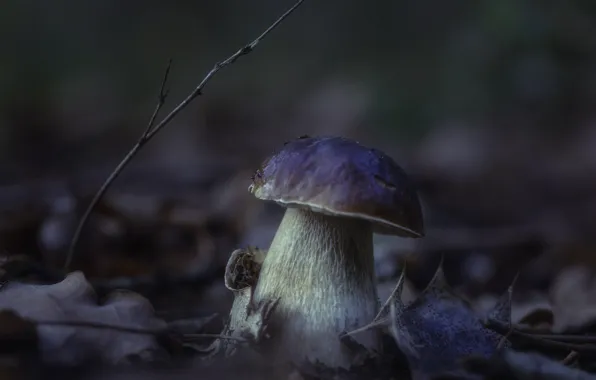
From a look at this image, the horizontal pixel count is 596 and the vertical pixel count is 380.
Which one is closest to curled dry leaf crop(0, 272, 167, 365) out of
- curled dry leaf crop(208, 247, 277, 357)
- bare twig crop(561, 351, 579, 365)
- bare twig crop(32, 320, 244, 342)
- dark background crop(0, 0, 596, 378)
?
bare twig crop(32, 320, 244, 342)

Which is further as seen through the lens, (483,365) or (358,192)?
(358,192)

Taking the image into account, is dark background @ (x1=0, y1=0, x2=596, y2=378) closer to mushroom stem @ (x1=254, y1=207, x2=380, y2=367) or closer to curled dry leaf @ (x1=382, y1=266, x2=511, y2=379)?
mushroom stem @ (x1=254, y1=207, x2=380, y2=367)

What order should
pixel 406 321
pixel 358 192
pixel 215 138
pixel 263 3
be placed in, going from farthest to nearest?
1. pixel 263 3
2. pixel 215 138
3. pixel 406 321
4. pixel 358 192

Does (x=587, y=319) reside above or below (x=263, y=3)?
below

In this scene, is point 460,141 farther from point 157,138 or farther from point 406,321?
point 406,321

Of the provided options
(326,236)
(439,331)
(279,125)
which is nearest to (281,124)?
(279,125)

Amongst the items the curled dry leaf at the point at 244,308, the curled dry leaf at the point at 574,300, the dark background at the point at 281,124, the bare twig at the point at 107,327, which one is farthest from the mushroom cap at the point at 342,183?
the curled dry leaf at the point at 574,300

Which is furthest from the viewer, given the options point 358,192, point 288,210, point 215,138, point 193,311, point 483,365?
point 215,138

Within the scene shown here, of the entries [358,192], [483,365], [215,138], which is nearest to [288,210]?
[358,192]
